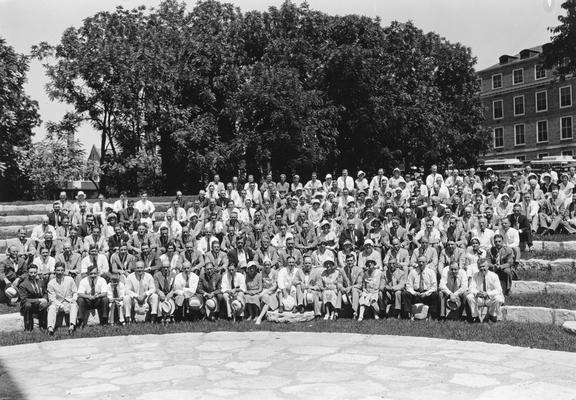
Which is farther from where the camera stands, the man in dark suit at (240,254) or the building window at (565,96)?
the building window at (565,96)

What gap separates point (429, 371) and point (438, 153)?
96.8ft

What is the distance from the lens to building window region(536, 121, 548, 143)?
5909cm

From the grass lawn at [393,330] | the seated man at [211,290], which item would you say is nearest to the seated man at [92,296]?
the grass lawn at [393,330]

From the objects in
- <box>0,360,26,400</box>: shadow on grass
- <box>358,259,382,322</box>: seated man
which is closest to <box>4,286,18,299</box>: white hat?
<box>0,360,26,400</box>: shadow on grass

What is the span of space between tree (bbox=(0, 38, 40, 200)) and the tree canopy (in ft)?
8.09

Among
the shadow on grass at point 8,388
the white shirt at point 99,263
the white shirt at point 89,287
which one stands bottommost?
the shadow on grass at point 8,388

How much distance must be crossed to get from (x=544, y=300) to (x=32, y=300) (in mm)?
10054

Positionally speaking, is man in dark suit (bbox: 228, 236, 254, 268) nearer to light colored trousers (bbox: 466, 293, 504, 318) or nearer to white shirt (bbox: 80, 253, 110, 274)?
white shirt (bbox: 80, 253, 110, 274)

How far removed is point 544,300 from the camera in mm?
11430

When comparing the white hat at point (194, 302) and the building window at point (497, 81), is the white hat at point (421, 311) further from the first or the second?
the building window at point (497, 81)

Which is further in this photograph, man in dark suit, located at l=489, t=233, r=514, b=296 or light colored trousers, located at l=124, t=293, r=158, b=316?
man in dark suit, located at l=489, t=233, r=514, b=296

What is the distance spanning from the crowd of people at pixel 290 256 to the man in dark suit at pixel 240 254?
0.02 meters

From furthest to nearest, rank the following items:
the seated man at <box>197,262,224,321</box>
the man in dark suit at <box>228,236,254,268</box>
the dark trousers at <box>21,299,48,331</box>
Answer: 1. the man in dark suit at <box>228,236,254,268</box>
2. the seated man at <box>197,262,224,321</box>
3. the dark trousers at <box>21,299,48,331</box>

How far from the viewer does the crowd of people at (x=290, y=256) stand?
11.7 m
